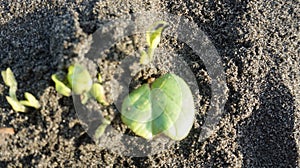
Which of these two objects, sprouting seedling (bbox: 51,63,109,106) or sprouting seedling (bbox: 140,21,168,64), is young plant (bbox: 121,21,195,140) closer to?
sprouting seedling (bbox: 140,21,168,64)

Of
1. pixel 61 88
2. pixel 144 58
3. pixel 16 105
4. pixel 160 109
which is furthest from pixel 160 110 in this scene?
pixel 16 105

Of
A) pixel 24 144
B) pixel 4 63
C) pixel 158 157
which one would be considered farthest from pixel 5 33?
pixel 158 157

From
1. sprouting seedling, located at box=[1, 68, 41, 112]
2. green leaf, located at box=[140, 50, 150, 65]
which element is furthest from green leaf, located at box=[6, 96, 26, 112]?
green leaf, located at box=[140, 50, 150, 65]

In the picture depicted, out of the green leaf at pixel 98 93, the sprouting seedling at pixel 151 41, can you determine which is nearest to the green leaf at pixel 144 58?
the sprouting seedling at pixel 151 41

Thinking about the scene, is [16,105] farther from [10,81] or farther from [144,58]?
[144,58]

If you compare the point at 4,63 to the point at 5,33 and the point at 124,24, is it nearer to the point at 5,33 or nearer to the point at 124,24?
the point at 5,33

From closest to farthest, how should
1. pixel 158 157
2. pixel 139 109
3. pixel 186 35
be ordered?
pixel 139 109, pixel 158 157, pixel 186 35

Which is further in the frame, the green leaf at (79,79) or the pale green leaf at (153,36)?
the pale green leaf at (153,36)

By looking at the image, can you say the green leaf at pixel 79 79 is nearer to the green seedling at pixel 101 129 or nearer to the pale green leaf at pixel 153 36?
the green seedling at pixel 101 129
